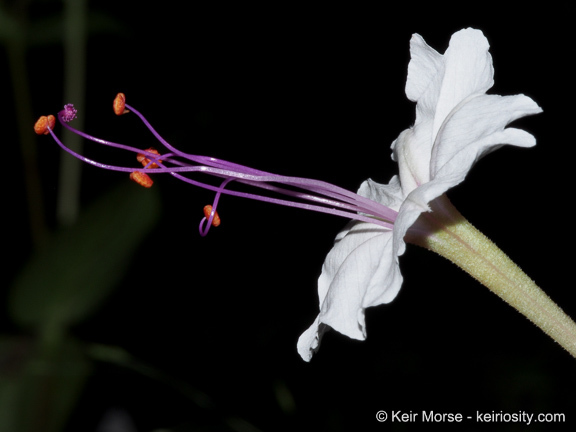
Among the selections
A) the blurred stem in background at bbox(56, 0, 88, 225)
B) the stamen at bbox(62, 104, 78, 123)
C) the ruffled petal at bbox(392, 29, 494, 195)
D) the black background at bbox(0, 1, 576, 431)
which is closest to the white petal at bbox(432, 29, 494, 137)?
the ruffled petal at bbox(392, 29, 494, 195)

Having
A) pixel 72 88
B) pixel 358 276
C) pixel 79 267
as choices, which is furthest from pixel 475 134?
pixel 72 88

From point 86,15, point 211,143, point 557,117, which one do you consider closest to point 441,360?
point 557,117

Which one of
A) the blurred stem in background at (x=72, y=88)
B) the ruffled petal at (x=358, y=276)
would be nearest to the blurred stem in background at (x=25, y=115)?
the blurred stem in background at (x=72, y=88)

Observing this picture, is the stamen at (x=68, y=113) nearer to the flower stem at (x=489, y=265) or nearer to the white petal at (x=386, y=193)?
the white petal at (x=386, y=193)

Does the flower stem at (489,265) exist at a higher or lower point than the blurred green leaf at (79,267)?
lower

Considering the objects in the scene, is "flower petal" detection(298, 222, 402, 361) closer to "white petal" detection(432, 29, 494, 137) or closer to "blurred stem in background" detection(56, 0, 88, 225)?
"white petal" detection(432, 29, 494, 137)

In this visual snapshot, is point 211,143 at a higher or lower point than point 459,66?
higher

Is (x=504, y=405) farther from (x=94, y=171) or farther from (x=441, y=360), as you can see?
(x=94, y=171)
